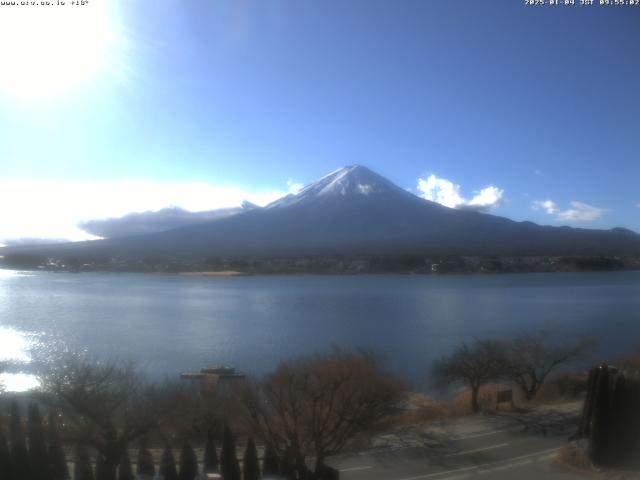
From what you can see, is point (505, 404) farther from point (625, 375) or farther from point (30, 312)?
point (30, 312)

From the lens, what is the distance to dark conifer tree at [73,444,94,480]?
402cm

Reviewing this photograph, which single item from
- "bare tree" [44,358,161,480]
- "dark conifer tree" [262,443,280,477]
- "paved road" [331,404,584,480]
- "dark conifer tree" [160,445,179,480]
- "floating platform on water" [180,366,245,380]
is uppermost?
"bare tree" [44,358,161,480]

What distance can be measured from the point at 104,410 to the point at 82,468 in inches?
17.8

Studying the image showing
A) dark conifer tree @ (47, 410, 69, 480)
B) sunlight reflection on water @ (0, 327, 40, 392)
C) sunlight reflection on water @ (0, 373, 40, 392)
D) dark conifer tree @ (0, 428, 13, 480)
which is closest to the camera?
dark conifer tree @ (0, 428, 13, 480)

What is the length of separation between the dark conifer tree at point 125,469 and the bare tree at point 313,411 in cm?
95

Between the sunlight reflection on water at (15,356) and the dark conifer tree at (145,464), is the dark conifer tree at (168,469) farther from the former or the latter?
the sunlight reflection on water at (15,356)

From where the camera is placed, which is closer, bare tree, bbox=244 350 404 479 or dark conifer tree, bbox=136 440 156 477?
dark conifer tree, bbox=136 440 156 477

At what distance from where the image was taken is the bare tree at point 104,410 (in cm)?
415

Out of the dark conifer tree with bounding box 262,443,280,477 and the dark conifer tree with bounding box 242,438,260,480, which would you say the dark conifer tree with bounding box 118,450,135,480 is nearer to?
the dark conifer tree with bounding box 242,438,260,480

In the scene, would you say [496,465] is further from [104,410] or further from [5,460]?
[5,460]

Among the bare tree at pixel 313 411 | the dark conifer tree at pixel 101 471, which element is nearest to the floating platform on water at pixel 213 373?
the bare tree at pixel 313 411

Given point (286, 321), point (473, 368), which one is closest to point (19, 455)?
point (473, 368)

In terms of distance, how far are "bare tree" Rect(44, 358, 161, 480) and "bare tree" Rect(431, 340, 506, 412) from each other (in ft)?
14.4

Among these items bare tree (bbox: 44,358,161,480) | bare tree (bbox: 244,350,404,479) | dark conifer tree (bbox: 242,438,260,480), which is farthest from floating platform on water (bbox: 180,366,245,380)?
dark conifer tree (bbox: 242,438,260,480)
